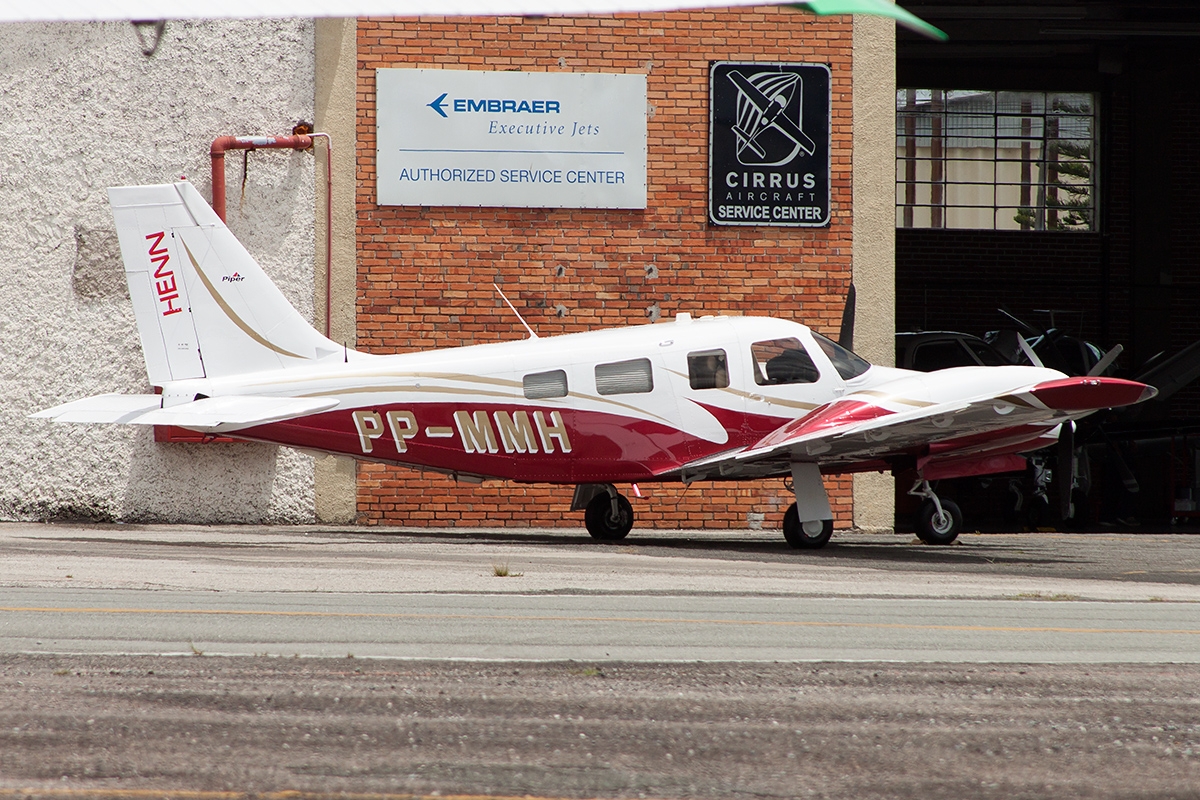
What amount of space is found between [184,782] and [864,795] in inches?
79.0

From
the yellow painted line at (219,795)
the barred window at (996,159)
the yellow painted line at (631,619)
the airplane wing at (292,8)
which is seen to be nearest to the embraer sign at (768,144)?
the yellow painted line at (631,619)

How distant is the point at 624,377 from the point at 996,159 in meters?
17.2

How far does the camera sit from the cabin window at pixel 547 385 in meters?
13.4

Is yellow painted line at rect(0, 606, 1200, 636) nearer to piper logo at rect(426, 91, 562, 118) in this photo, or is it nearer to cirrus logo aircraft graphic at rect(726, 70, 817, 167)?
piper logo at rect(426, 91, 562, 118)

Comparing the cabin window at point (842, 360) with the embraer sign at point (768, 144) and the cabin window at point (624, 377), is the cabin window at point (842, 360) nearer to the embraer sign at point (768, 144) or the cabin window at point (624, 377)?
the cabin window at point (624, 377)

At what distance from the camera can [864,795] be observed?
3760mm

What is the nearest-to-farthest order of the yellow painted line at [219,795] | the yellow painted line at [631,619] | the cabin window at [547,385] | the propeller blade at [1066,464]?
the yellow painted line at [219,795], the yellow painted line at [631,619], the cabin window at [547,385], the propeller blade at [1066,464]

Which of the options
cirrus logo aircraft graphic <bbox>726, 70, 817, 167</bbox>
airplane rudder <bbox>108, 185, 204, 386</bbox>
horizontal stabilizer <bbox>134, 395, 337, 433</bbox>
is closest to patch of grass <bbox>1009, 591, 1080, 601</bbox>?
horizontal stabilizer <bbox>134, 395, 337, 433</bbox>

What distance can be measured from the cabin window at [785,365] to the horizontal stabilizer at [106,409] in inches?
244

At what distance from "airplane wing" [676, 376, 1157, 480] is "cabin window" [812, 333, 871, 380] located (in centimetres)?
49

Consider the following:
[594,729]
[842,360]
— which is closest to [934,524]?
[842,360]

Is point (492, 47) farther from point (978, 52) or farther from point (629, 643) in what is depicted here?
point (978, 52)

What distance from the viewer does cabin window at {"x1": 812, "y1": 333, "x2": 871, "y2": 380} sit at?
13555mm

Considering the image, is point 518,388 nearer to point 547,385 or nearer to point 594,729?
point 547,385
